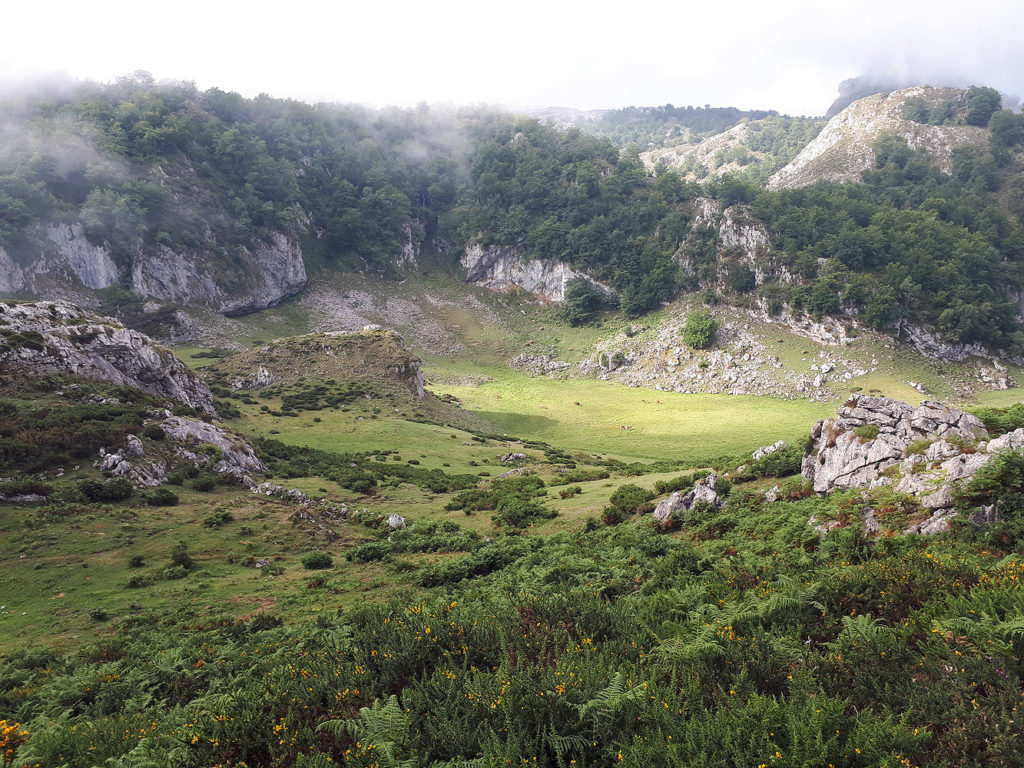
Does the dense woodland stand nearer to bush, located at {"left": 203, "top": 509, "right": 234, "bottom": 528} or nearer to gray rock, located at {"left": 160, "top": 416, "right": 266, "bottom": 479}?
gray rock, located at {"left": 160, "top": 416, "right": 266, "bottom": 479}

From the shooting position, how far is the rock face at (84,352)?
27.5 meters

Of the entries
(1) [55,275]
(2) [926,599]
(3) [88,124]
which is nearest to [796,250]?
(2) [926,599]

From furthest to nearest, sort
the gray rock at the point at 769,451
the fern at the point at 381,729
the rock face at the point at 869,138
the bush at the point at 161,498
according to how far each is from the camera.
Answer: the rock face at the point at 869,138 < the gray rock at the point at 769,451 < the bush at the point at 161,498 < the fern at the point at 381,729

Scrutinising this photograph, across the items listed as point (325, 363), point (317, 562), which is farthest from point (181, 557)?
point (325, 363)

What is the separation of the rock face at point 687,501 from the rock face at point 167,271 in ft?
344

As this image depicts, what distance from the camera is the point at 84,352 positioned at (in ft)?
100

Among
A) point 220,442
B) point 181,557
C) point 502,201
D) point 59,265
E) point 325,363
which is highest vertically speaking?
point 502,201

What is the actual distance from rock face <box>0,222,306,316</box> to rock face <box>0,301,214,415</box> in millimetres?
65447

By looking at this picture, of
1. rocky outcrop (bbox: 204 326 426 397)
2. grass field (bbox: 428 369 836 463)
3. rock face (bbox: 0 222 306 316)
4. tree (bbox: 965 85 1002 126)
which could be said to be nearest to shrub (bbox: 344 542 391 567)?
grass field (bbox: 428 369 836 463)

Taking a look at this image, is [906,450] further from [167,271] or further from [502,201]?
[502,201]

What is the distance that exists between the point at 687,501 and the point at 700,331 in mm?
71927

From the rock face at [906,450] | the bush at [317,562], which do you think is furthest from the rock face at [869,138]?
the bush at [317,562]

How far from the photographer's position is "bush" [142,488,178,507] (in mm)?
20359

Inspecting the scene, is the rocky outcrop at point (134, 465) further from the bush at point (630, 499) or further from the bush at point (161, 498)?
the bush at point (630, 499)
